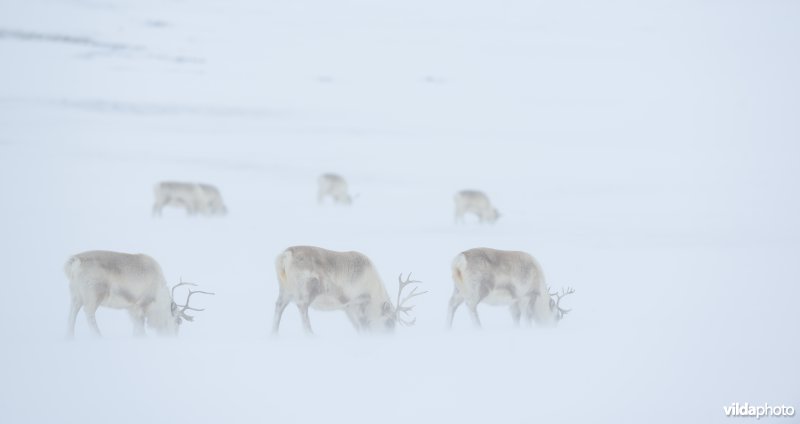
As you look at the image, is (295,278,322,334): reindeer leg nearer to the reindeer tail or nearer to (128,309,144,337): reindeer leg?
(128,309,144,337): reindeer leg

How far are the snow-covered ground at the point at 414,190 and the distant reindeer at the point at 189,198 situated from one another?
0.39 metres

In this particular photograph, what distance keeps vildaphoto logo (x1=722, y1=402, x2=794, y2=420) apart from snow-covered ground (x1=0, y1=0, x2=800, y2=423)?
0.16 meters

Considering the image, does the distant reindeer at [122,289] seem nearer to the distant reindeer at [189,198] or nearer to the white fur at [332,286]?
the white fur at [332,286]

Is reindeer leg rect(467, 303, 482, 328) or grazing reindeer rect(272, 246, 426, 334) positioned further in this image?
reindeer leg rect(467, 303, 482, 328)

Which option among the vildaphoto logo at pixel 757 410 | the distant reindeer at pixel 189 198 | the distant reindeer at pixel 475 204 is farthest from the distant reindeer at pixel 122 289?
the distant reindeer at pixel 475 204

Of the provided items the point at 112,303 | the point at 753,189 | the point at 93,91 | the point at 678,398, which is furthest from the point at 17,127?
the point at 678,398

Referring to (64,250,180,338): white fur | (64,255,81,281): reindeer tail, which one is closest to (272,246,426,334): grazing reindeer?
(64,250,180,338): white fur

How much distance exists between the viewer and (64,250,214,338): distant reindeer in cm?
790

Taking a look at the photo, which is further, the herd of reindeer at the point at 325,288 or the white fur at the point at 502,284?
the white fur at the point at 502,284

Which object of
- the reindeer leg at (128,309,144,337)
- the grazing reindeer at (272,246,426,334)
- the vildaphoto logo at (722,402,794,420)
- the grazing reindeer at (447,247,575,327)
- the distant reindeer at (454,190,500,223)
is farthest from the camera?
the distant reindeer at (454,190,500,223)

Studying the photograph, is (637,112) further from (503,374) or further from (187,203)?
(503,374)

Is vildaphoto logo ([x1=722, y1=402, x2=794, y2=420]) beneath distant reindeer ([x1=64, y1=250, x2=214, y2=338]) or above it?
beneath

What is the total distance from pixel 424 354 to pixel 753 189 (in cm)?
1950

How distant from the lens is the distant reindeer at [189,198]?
18484 millimetres
